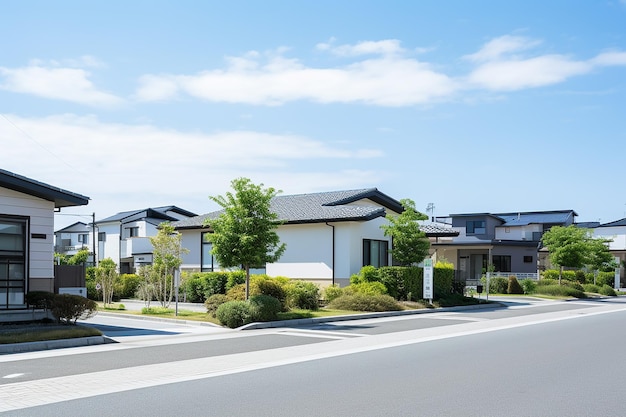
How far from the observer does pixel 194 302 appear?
1296 inches

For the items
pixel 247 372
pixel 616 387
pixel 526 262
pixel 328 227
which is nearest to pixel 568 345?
pixel 616 387

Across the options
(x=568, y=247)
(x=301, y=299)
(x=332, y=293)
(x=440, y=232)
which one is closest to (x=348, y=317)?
(x=301, y=299)

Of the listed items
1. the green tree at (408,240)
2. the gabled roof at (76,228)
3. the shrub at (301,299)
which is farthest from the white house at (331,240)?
the gabled roof at (76,228)

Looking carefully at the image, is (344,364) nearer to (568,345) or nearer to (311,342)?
(311,342)

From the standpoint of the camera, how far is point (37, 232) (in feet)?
62.3

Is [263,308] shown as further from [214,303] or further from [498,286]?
[498,286]

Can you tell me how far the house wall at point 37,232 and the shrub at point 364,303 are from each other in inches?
444

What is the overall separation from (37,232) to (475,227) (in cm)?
5499

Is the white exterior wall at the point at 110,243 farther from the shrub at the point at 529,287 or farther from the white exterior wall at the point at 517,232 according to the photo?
the white exterior wall at the point at 517,232

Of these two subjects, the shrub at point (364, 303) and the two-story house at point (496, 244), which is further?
the two-story house at point (496, 244)

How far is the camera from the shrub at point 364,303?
26.0m

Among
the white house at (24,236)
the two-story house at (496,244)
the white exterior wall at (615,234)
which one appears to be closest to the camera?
the white house at (24,236)

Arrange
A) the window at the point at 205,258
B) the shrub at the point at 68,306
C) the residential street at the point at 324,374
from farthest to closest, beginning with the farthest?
1. the window at the point at 205,258
2. the shrub at the point at 68,306
3. the residential street at the point at 324,374

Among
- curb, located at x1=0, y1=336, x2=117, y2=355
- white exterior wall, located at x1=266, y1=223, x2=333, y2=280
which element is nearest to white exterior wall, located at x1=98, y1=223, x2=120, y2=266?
white exterior wall, located at x1=266, y1=223, x2=333, y2=280
